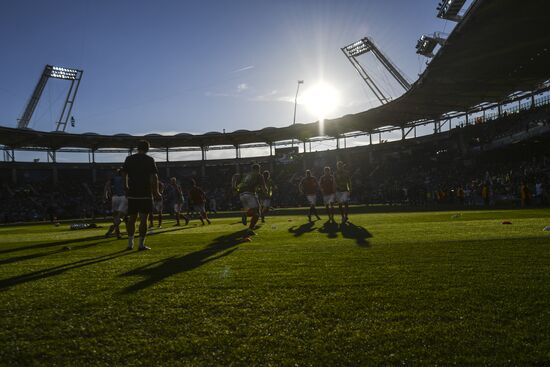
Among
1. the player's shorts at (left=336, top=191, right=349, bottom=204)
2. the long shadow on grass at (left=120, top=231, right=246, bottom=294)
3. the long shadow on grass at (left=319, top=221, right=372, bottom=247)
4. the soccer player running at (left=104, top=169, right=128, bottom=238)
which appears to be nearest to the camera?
the long shadow on grass at (left=120, top=231, right=246, bottom=294)

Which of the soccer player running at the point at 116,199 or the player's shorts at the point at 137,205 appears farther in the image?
the soccer player running at the point at 116,199

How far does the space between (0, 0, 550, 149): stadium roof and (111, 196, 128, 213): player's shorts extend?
22.1 metres

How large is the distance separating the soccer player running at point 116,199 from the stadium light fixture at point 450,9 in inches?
1715

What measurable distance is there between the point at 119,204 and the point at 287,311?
9751 millimetres

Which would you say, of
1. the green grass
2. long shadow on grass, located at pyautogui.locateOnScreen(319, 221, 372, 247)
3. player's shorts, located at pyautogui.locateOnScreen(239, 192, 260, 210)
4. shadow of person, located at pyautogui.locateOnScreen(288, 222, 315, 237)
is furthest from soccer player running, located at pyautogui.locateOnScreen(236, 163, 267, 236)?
the green grass

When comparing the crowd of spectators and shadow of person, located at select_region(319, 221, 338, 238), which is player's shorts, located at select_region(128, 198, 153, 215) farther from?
the crowd of spectators

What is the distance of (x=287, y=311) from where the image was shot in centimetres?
305

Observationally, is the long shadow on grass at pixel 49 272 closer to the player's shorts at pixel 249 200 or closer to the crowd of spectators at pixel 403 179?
the player's shorts at pixel 249 200

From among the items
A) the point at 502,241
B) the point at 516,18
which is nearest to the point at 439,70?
Result: the point at 516,18

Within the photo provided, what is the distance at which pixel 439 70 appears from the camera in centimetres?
3247

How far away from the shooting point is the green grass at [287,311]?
2.26m

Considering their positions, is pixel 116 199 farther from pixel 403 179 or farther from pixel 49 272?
pixel 403 179

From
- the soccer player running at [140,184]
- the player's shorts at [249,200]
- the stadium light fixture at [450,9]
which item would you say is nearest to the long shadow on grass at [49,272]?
the soccer player running at [140,184]

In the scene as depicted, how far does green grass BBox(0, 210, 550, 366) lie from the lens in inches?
88.9
